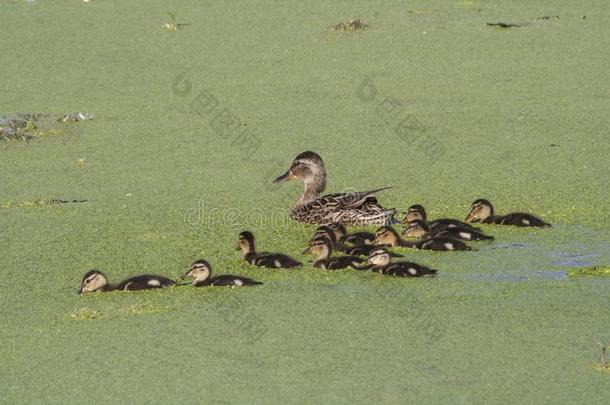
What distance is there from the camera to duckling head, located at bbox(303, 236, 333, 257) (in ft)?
21.7

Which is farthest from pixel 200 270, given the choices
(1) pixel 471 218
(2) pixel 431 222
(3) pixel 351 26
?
(3) pixel 351 26

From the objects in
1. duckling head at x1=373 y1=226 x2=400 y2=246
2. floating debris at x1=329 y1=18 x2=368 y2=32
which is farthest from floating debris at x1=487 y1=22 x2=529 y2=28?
duckling head at x1=373 y1=226 x2=400 y2=246

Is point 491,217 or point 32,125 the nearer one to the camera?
point 491,217

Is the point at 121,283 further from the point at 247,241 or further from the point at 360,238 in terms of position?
the point at 360,238

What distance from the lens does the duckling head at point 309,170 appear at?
8.00 meters

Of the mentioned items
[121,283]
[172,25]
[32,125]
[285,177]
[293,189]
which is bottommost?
[121,283]

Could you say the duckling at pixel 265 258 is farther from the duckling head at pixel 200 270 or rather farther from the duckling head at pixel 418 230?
the duckling head at pixel 418 230

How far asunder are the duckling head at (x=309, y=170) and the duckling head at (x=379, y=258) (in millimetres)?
1574

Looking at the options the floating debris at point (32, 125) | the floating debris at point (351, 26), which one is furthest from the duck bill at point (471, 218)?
the floating debris at point (351, 26)

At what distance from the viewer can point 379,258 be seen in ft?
21.2

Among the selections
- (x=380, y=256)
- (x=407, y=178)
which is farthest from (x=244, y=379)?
(x=407, y=178)

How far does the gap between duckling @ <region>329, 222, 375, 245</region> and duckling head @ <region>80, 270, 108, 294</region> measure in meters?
1.61

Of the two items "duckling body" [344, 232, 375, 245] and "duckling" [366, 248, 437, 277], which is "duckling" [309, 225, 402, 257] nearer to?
"duckling body" [344, 232, 375, 245]

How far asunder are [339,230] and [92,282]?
172 centimetres
